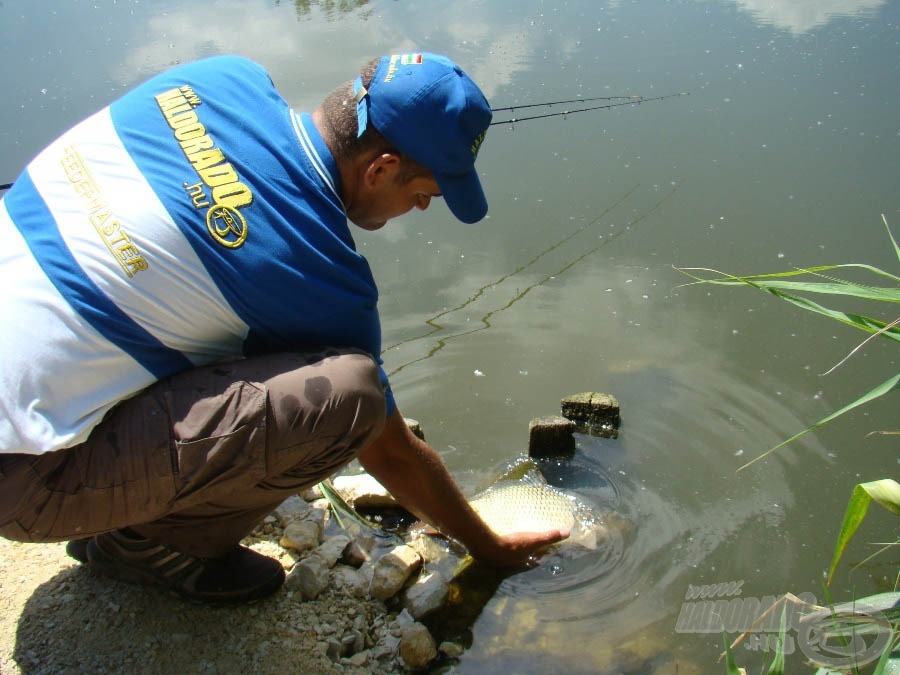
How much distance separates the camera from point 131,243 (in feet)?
6.09

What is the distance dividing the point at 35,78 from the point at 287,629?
5.13 m

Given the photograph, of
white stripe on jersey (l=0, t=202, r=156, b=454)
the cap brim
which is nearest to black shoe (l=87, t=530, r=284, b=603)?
white stripe on jersey (l=0, t=202, r=156, b=454)

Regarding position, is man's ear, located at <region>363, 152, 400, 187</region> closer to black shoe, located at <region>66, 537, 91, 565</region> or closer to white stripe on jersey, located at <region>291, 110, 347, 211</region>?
white stripe on jersey, located at <region>291, 110, 347, 211</region>

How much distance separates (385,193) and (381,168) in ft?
0.26

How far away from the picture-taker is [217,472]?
1987mm

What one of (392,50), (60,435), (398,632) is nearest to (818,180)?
(392,50)

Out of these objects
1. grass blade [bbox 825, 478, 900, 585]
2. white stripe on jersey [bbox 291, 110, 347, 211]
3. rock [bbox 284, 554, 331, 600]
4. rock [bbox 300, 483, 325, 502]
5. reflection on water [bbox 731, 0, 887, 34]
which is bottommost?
rock [bbox 300, 483, 325, 502]

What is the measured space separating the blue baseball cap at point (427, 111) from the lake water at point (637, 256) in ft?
4.70

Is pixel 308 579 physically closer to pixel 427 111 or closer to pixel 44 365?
pixel 44 365

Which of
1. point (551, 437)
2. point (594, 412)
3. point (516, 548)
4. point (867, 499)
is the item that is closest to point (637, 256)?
point (594, 412)

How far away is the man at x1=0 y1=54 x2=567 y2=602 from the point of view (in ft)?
6.09

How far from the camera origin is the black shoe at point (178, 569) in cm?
232

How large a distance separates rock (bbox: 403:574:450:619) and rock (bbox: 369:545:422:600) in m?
0.05

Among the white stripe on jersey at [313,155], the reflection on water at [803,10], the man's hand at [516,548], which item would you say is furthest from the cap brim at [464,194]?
the reflection on water at [803,10]
